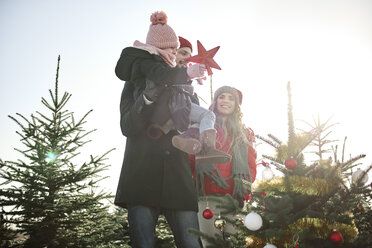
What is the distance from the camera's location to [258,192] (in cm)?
304

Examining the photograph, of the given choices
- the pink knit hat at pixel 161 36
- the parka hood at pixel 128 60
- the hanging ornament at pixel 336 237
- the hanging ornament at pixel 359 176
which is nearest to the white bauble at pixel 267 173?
the hanging ornament at pixel 359 176

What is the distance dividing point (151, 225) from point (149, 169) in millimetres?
442

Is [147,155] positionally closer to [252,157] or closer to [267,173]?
[267,173]

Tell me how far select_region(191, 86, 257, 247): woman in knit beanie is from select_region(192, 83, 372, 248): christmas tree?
669 mm

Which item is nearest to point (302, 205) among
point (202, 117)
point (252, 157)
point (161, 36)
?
point (202, 117)

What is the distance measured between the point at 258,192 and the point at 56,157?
3.46m

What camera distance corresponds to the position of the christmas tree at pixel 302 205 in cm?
268

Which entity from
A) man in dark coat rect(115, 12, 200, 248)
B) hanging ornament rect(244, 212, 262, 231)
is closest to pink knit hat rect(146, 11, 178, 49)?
man in dark coat rect(115, 12, 200, 248)

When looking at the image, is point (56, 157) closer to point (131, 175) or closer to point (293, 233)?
point (131, 175)

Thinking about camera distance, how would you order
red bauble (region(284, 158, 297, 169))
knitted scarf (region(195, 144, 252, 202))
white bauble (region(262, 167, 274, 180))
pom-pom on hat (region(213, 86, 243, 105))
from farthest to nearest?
pom-pom on hat (region(213, 86, 243, 105))
knitted scarf (region(195, 144, 252, 202))
white bauble (region(262, 167, 274, 180))
red bauble (region(284, 158, 297, 169))

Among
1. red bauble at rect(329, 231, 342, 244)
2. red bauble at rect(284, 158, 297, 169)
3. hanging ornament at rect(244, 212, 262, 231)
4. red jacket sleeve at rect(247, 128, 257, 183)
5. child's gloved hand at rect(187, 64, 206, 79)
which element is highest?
child's gloved hand at rect(187, 64, 206, 79)

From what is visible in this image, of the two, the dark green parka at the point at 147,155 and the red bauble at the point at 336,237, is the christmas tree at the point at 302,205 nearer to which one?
the red bauble at the point at 336,237

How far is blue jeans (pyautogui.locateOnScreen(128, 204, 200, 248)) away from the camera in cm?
249

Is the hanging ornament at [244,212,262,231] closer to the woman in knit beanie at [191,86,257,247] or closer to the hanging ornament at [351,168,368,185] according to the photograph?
the woman in knit beanie at [191,86,257,247]
